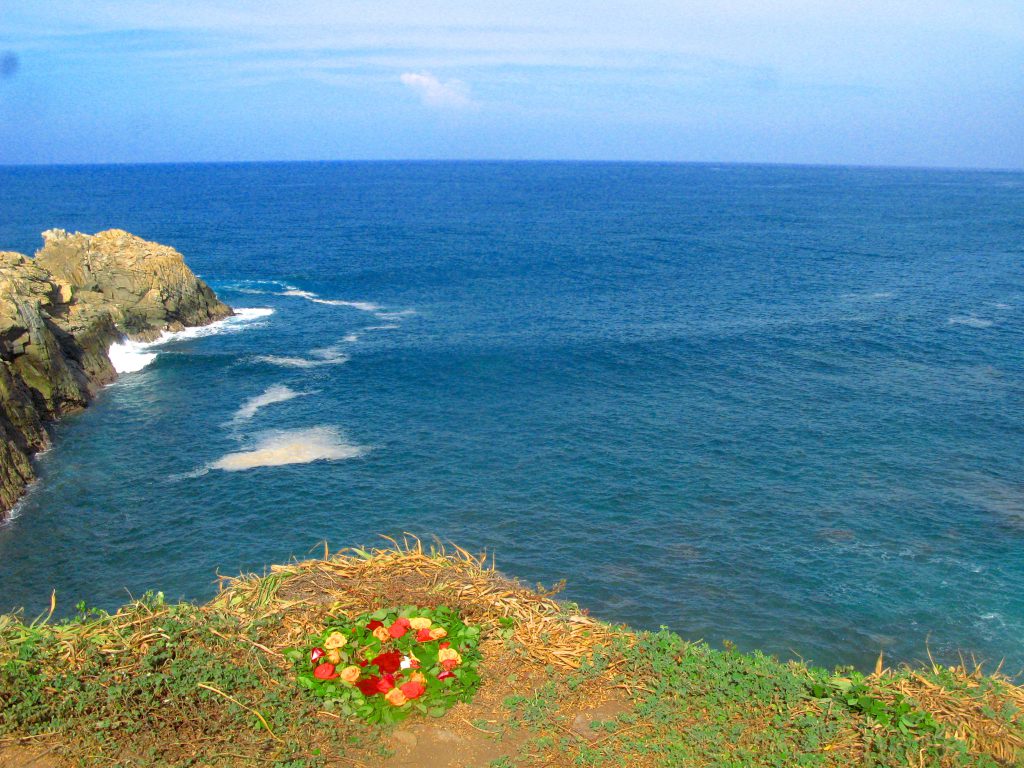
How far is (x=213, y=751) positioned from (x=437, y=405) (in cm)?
4852

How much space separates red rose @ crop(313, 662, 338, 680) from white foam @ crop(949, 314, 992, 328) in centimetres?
8154

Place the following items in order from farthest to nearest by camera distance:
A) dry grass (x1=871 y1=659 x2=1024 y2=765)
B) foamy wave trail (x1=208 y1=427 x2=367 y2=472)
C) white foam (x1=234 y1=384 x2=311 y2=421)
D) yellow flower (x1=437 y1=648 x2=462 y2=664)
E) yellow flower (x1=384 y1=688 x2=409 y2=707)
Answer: white foam (x1=234 y1=384 x2=311 y2=421), foamy wave trail (x1=208 y1=427 x2=367 y2=472), yellow flower (x1=437 y1=648 x2=462 y2=664), yellow flower (x1=384 y1=688 x2=409 y2=707), dry grass (x1=871 y1=659 x2=1024 y2=765)

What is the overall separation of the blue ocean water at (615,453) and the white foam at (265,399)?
0.24 meters

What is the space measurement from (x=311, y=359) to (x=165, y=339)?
54.3 ft

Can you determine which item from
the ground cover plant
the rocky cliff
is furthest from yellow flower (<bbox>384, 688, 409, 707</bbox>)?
the rocky cliff

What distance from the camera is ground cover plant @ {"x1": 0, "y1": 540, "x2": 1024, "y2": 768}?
42.7 ft

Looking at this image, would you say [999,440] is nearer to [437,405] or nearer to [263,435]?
[437,405]

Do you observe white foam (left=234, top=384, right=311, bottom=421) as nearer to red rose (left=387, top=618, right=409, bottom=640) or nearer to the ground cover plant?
the ground cover plant

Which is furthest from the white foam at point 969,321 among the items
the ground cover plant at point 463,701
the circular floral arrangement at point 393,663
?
the circular floral arrangement at point 393,663

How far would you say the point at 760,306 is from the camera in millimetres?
89062

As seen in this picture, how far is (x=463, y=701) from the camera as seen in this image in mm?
14508

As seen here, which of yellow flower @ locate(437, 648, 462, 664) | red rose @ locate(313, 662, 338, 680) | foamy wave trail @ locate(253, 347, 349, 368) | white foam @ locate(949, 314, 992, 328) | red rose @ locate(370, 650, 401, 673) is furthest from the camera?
white foam @ locate(949, 314, 992, 328)

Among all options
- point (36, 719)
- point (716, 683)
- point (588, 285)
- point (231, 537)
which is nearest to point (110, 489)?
point (231, 537)

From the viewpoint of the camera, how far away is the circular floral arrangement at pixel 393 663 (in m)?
14.3
